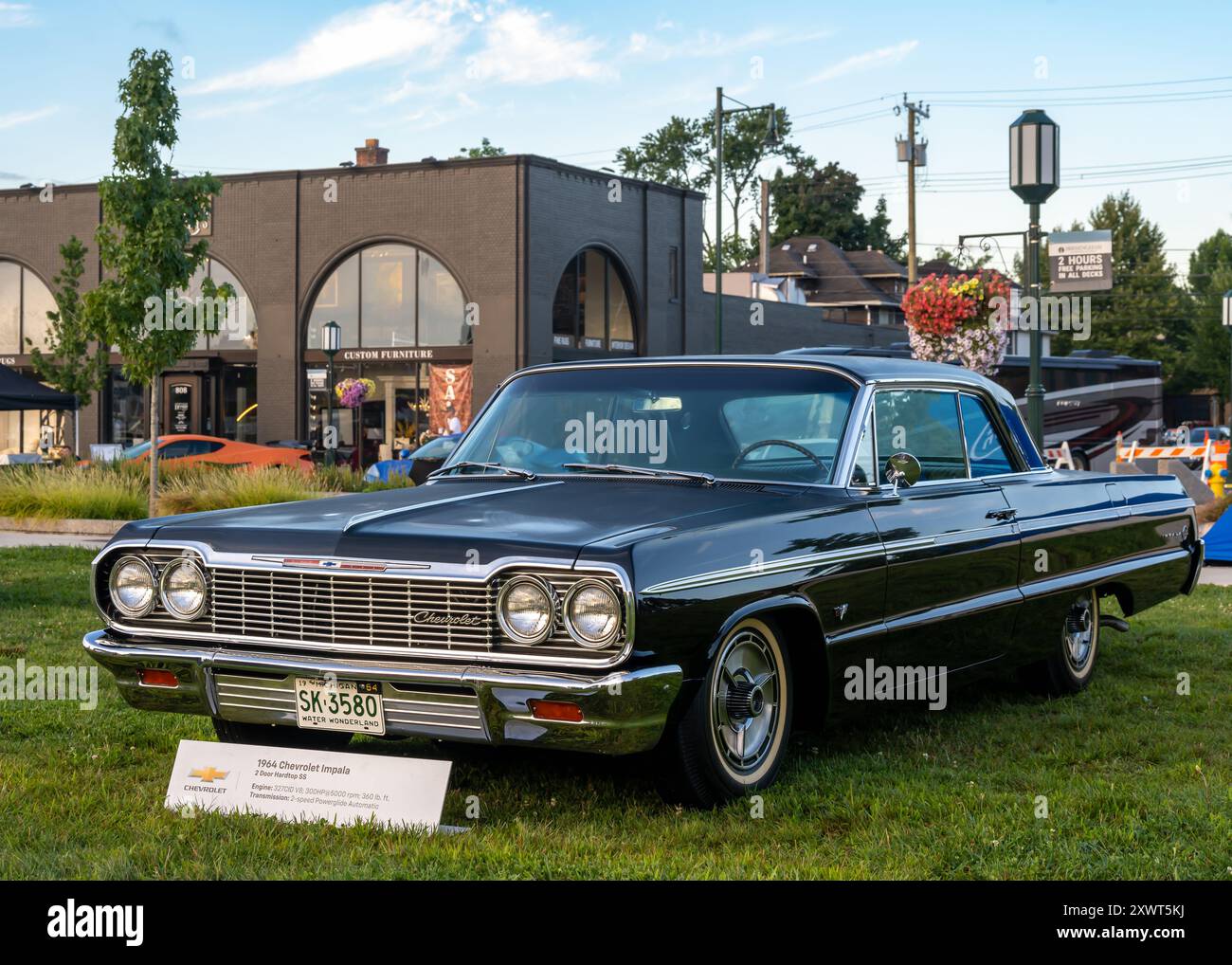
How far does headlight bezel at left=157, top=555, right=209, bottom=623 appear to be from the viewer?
5086mm

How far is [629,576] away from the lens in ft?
14.8

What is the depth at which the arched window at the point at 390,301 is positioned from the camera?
129 ft

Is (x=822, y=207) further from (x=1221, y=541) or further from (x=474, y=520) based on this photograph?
(x=474, y=520)

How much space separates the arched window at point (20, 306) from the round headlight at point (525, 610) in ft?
139

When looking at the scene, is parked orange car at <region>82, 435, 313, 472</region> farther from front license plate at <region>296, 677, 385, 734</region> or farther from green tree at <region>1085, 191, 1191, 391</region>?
green tree at <region>1085, 191, 1191, 391</region>

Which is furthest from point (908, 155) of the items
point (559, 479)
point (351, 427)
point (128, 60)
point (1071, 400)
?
point (559, 479)

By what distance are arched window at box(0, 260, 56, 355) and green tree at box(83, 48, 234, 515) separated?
84.1ft

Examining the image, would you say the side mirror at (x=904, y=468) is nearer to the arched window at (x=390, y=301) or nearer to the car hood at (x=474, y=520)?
the car hood at (x=474, y=520)

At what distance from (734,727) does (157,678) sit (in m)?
1.94

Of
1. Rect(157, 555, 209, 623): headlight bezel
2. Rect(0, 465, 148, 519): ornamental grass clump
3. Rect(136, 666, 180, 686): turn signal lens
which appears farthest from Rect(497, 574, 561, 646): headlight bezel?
Rect(0, 465, 148, 519): ornamental grass clump

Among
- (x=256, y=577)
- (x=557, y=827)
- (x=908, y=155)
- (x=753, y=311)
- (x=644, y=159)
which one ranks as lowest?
(x=557, y=827)
